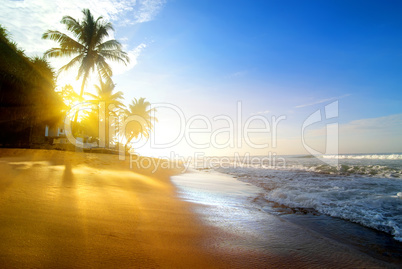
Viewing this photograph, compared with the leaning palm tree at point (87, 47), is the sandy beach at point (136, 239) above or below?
below

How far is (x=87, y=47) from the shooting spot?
17.3 metres

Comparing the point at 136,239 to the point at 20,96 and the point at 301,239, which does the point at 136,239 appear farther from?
the point at 20,96

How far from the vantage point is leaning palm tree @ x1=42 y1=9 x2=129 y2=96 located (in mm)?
16375

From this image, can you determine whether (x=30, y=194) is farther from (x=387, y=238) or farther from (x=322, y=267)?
(x=387, y=238)

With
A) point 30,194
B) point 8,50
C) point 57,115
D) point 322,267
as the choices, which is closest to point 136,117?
point 57,115

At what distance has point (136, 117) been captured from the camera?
31.9 metres

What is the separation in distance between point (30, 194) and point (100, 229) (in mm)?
1640

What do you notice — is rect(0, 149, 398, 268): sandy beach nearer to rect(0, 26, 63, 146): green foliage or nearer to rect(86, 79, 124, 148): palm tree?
rect(0, 26, 63, 146): green foliage

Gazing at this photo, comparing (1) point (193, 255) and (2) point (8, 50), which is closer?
(1) point (193, 255)

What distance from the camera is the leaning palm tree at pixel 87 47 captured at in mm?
16375

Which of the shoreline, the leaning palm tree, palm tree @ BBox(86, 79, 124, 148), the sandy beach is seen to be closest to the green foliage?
the leaning palm tree

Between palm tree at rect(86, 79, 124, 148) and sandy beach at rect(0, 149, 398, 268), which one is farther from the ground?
palm tree at rect(86, 79, 124, 148)

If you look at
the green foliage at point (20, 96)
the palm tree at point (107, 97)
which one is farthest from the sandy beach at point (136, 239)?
the palm tree at point (107, 97)

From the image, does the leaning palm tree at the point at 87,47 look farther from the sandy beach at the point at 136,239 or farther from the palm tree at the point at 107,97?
the sandy beach at the point at 136,239
